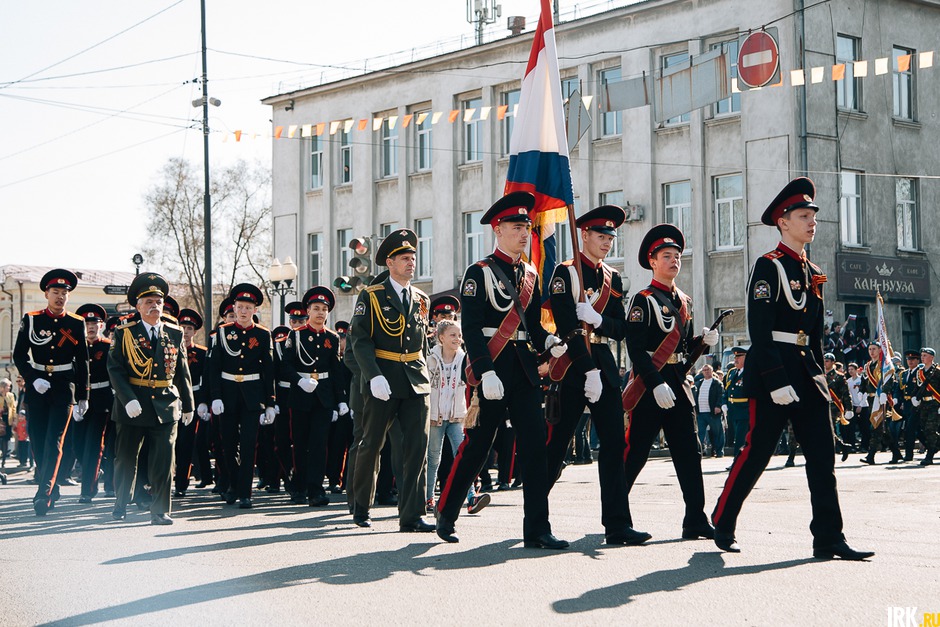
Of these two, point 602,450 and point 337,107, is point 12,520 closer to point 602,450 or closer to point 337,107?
point 602,450

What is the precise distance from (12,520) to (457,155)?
2785 cm

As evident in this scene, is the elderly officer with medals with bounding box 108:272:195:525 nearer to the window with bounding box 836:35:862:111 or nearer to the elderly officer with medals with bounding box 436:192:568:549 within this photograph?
the elderly officer with medals with bounding box 436:192:568:549

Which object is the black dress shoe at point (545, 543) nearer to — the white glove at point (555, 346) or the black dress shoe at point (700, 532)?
the black dress shoe at point (700, 532)

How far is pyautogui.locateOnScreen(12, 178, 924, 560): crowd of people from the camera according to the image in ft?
25.8

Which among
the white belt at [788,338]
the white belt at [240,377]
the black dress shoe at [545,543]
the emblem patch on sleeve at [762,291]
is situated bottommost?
the black dress shoe at [545,543]

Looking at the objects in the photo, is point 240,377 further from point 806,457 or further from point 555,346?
point 806,457

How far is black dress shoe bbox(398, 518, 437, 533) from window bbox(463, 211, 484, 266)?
2845 cm

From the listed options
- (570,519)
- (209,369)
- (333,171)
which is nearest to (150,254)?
(333,171)

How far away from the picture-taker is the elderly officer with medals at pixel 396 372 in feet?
31.2

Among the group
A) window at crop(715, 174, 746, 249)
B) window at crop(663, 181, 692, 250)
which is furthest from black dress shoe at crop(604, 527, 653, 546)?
window at crop(663, 181, 692, 250)

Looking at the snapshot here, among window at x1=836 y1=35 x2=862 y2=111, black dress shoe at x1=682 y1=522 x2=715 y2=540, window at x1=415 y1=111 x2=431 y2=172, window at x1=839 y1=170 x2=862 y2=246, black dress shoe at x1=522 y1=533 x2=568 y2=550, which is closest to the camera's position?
black dress shoe at x1=522 y1=533 x2=568 y2=550

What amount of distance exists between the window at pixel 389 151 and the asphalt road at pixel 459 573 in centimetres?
2966

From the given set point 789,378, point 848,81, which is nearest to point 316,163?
point 848,81

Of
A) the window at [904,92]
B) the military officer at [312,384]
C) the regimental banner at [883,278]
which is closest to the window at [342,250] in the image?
the regimental banner at [883,278]
